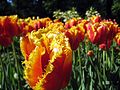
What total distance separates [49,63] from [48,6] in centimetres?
3028

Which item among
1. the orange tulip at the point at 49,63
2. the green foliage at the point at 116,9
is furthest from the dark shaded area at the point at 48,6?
the orange tulip at the point at 49,63

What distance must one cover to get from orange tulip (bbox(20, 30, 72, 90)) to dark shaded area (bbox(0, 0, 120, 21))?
26857 millimetres

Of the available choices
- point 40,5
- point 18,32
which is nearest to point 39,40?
point 18,32

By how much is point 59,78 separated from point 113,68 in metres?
3.59

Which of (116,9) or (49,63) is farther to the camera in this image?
(116,9)

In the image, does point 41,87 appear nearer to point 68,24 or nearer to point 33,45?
point 33,45

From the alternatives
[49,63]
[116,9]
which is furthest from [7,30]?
[116,9]

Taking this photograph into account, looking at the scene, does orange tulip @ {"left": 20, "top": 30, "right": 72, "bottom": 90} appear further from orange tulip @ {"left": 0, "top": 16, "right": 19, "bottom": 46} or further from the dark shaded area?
the dark shaded area

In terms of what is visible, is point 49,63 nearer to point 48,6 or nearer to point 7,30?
point 7,30

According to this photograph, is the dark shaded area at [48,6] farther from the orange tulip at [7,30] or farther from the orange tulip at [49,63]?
the orange tulip at [49,63]

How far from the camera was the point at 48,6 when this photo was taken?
31844mm

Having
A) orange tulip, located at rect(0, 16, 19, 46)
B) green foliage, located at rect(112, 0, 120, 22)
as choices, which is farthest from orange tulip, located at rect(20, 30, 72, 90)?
green foliage, located at rect(112, 0, 120, 22)

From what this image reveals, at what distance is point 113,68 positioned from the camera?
5.31m

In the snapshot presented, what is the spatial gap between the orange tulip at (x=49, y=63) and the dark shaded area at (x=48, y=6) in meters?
26.9
